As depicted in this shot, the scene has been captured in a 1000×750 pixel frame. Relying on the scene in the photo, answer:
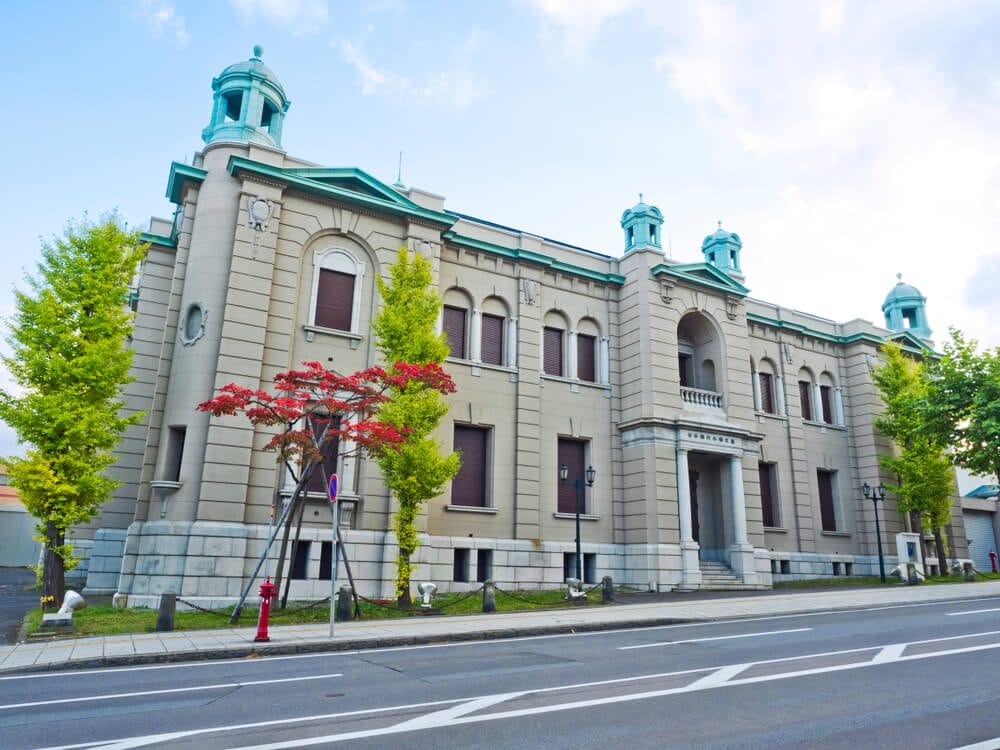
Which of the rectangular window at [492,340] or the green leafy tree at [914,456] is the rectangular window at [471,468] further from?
the green leafy tree at [914,456]

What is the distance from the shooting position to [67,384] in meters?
18.2

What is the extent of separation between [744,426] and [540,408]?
960 centimetres

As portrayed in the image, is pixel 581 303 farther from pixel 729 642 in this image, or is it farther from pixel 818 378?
pixel 729 642

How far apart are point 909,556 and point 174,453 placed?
31.3 metres

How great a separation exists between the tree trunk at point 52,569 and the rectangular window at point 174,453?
10.0 ft

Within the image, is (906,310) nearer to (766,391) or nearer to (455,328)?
(766,391)

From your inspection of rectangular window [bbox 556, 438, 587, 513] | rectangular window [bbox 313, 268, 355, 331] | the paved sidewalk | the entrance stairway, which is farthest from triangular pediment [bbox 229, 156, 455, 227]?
the entrance stairway

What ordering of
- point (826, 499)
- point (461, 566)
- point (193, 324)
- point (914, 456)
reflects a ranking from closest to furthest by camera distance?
point (193, 324) < point (461, 566) < point (914, 456) < point (826, 499)

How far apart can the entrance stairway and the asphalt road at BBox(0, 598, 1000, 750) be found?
13.1 meters

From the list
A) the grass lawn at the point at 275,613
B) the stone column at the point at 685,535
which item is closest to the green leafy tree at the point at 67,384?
the grass lawn at the point at 275,613

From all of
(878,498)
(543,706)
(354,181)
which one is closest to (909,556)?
(878,498)

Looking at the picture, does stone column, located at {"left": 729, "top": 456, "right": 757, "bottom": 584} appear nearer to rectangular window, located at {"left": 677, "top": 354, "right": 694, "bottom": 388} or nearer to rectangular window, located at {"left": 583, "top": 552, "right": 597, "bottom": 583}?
rectangular window, located at {"left": 677, "top": 354, "right": 694, "bottom": 388}

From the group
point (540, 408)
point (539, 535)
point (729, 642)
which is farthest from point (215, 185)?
point (729, 642)

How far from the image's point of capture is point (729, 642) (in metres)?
12.6
